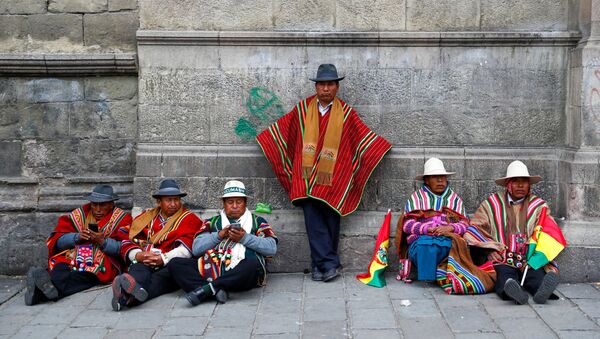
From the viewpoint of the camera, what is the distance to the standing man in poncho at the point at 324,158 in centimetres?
679

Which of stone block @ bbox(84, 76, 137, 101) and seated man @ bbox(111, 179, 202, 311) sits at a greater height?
stone block @ bbox(84, 76, 137, 101)

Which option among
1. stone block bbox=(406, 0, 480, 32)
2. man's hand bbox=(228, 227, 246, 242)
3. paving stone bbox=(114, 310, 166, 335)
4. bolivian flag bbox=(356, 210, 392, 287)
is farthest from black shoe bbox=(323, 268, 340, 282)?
stone block bbox=(406, 0, 480, 32)

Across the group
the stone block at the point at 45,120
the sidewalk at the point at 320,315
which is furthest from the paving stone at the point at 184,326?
the stone block at the point at 45,120

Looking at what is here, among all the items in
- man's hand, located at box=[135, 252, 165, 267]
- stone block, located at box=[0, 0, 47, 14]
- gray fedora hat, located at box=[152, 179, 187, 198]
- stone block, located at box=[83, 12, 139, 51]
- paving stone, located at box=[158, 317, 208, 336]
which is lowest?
paving stone, located at box=[158, 317, 208, 336]

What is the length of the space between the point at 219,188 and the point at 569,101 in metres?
3.34

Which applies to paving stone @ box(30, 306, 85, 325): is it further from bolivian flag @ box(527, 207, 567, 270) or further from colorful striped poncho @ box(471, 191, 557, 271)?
bolivian flag @ box(527, 207, 567, 270)

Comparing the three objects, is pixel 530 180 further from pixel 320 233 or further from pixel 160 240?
pixel 160 240

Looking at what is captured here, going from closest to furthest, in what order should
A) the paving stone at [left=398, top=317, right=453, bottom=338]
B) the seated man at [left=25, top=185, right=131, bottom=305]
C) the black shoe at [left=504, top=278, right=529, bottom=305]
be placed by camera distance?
the paving stone at [left=398, top=317, right=453, bottom=338]
the black shoe at [left=504, top=278, right=529, bottom=305]
the seated man at [left=25, top=185, right=131, bottom=305]

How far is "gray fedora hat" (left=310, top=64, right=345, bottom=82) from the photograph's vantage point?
6707 mm

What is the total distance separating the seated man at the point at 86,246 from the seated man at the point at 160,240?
0.16 m

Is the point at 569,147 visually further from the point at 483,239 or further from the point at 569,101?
the point at 483,239

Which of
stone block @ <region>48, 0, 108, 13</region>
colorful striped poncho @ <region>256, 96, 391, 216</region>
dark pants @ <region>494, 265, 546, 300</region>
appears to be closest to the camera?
dark pants @ <region>494, 265, 546, 300</region>

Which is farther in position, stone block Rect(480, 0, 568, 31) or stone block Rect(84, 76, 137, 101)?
stone block Rect(84, 76, 137, 101)

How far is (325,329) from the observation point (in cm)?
550
